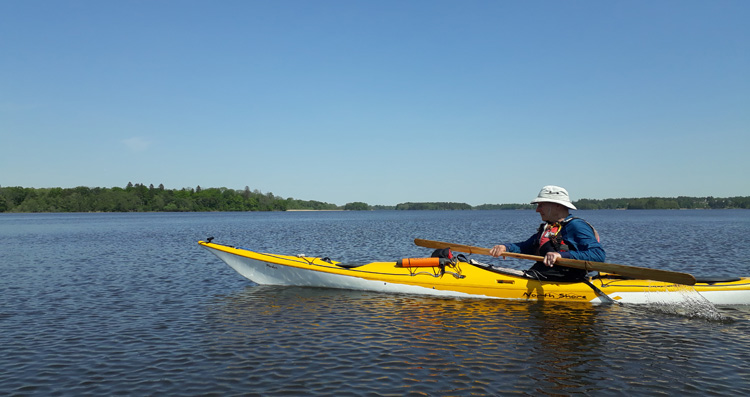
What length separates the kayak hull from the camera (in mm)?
10508

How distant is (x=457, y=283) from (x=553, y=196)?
3.12 m

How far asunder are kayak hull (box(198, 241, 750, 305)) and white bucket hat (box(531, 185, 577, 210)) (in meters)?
2.06

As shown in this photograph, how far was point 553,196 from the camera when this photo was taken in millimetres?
10141

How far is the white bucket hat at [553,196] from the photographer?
32.9 feet

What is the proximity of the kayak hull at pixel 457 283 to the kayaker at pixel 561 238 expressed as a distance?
345mm

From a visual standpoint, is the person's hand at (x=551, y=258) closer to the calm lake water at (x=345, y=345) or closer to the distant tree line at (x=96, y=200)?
the calm lake water at (x=345, y=345)

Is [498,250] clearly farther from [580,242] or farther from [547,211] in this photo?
[580,242]

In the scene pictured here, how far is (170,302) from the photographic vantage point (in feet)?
39.0

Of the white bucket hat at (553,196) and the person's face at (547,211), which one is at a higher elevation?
the white bucket hat at (553,196)

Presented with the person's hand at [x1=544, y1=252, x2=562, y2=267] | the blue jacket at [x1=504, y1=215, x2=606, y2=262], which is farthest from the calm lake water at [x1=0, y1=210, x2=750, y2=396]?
the blue jacket at [x1=504, y1=215, x2=606, y2=262]

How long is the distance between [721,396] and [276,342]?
6.46 m

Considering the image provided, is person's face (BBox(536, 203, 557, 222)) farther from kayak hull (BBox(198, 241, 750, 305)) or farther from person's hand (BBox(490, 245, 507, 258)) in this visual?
kayak hull (BBox(198, 241, 750, 305))

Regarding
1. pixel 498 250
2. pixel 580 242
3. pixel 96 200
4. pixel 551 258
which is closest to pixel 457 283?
pixel 498 250

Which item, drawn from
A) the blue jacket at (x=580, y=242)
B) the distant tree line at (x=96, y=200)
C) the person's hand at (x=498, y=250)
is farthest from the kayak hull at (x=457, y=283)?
the distant tree line at (x=96, y=200)
